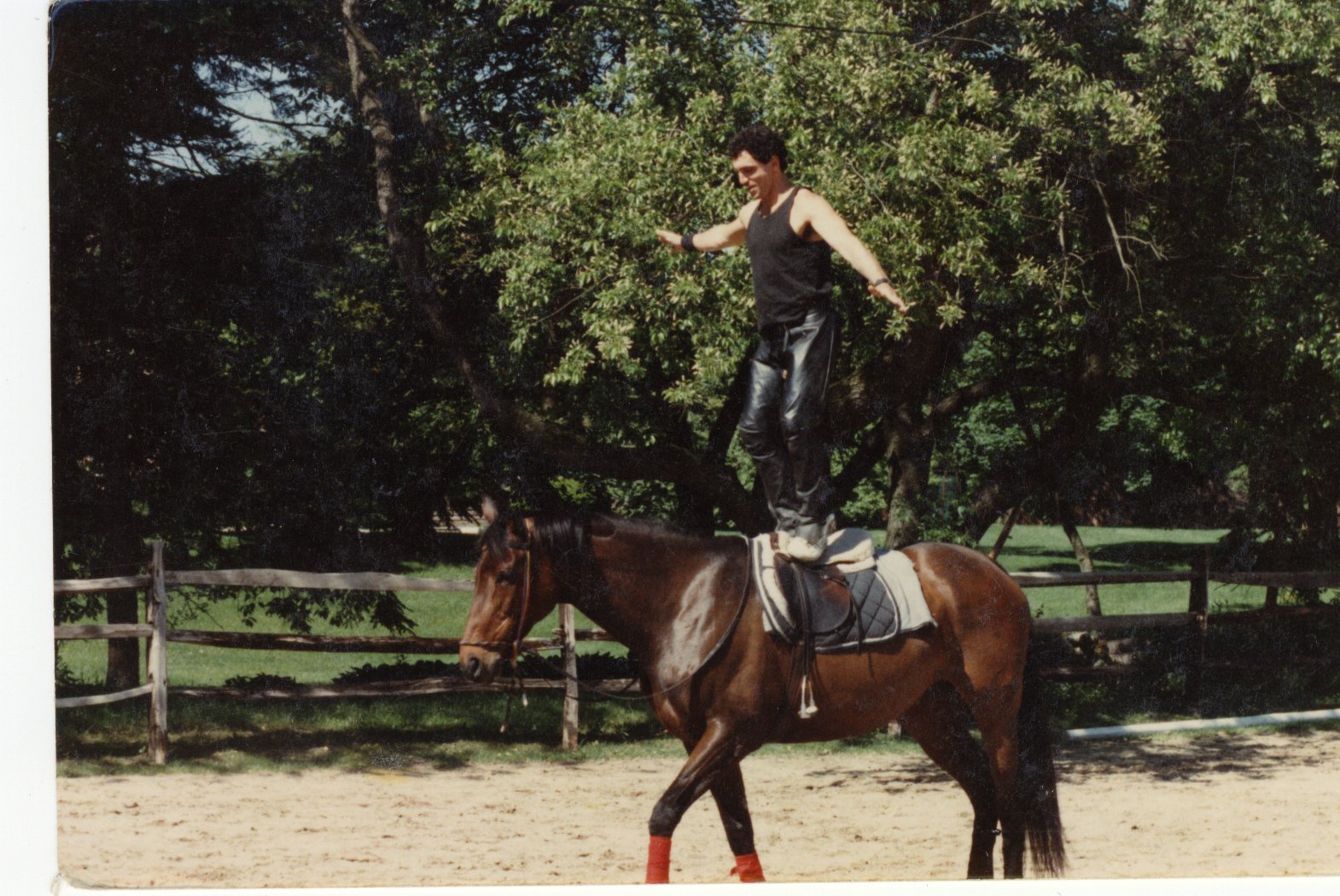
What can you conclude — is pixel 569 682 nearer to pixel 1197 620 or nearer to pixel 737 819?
pixel 737 819

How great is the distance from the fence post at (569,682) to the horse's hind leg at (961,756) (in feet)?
13.1

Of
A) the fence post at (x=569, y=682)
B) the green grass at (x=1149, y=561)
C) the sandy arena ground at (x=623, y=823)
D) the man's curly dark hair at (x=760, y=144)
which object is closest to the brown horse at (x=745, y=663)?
the sandy arena ground at (x=623, y=823)

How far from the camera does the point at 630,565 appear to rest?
17.1 feet

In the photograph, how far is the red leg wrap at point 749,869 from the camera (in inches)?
217

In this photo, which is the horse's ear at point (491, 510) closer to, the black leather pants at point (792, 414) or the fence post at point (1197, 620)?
the black leather pants at point (792, 414)

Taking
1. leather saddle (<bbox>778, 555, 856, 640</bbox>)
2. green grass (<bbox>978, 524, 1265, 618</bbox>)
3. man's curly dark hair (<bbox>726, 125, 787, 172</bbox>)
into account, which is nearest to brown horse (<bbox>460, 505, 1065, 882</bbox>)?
leather saddle (<bbox>778, 555, 856, 640</bbox>)

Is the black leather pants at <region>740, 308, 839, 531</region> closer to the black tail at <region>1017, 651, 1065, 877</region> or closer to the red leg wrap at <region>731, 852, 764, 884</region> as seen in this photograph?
the red leg wrap at <region>731, 852, 764, 884</region>

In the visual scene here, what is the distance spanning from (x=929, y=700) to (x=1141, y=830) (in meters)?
2.46

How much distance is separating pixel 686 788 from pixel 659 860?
32cm

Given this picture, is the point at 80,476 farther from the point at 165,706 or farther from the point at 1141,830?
the point at 1141,830

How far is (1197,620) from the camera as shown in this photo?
1170 cm

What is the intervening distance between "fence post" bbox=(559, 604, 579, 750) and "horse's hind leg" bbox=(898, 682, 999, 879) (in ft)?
13.1

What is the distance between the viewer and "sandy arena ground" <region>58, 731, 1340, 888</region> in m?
6.57

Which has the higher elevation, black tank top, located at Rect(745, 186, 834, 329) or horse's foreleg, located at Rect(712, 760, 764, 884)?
black tank top, located at Rect(745, 186, 834, 329)
